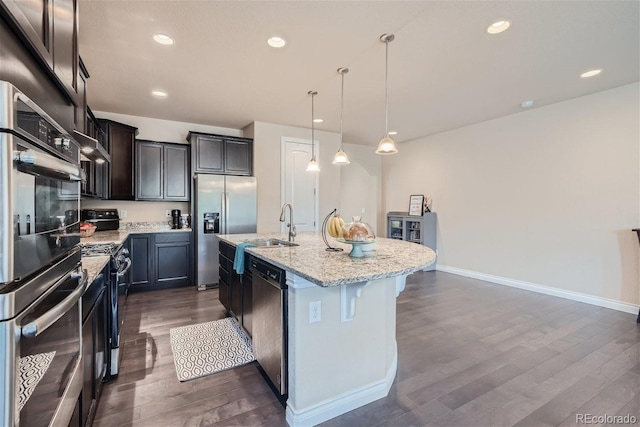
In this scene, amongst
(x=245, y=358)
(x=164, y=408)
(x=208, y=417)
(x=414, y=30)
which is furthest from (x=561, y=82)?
(x=164, y=408)

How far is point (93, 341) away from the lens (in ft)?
5.25

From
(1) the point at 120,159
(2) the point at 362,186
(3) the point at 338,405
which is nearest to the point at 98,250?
(3) the point at 338,405

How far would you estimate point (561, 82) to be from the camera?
10.9 feet

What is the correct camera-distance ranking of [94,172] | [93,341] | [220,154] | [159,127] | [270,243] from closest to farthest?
[93,341] < [270,243] < [94,172] < [220,154] < [159,127]

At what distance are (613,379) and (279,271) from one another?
253cm

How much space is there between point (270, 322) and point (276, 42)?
2307 millimetres

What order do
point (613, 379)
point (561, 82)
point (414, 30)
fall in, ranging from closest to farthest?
point (613, 379) → point (414, 30) → point (561, 82)

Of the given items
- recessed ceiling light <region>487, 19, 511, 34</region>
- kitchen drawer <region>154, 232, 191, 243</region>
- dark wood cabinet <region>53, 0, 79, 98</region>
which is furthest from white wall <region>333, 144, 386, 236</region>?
dark wood cabinet <region>53, 0, 79, 98</region>

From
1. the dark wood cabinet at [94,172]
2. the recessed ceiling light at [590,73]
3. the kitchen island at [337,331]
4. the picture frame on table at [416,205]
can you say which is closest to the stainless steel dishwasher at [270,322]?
the kitchen island at [337,331]

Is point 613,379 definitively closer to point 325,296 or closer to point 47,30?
point 325,296

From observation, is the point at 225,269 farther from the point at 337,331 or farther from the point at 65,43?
the point at 65,43

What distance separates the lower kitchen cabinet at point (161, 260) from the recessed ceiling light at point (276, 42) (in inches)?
122

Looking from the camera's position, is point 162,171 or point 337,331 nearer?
point 337,331

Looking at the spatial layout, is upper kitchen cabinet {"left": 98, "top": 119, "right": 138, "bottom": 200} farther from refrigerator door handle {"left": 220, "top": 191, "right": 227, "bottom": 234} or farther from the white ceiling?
refrigerator door handle {"left": 220, "top": 191, "right": 227, "bottom": 234}
